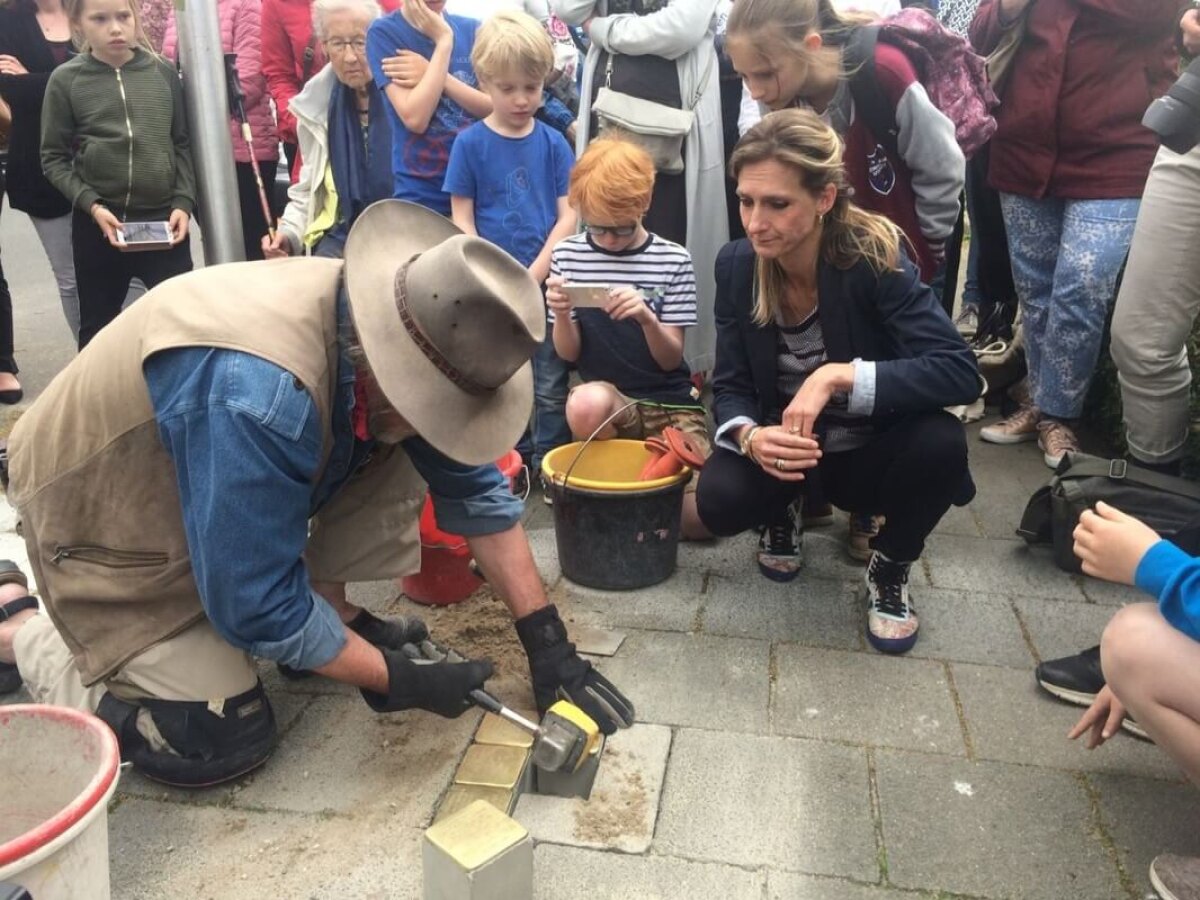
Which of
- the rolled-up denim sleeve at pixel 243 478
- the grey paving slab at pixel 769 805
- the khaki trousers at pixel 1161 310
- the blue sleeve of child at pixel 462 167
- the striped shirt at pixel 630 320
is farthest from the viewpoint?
the blue sleeve of child at pixel 462 167

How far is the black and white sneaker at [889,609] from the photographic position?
2604 mm

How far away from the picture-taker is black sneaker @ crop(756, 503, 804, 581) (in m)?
2.99

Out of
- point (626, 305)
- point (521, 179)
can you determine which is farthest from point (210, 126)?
point (626, 305)

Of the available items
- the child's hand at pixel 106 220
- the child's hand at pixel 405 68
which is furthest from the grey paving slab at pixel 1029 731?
the child's hand at pixel 106 220

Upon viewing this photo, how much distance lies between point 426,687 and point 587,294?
1.48 metres

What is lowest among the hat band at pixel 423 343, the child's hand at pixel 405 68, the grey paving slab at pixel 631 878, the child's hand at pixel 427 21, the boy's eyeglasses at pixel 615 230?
the grey paving slab at pixel 631 878

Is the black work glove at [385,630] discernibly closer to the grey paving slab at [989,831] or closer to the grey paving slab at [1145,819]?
the grey paving slab at [989,831]

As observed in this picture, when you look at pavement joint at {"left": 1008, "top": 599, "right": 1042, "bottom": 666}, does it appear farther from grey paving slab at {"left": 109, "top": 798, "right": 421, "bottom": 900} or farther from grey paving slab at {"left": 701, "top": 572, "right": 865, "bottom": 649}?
grey paving slab at {"left": 109, "top": 798, "right": 421, "bottom": 900}

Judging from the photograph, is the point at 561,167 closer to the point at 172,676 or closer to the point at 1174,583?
the point at 172,676

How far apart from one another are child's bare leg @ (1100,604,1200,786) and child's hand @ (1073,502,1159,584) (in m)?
0.09

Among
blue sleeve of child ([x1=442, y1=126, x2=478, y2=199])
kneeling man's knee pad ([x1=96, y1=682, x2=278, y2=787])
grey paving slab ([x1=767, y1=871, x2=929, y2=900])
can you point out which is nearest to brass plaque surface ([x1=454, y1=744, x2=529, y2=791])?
kneeling man's knee pad ([x1=96, y1=682, x2=278, y2=787])

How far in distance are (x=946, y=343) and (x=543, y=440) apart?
1588mm

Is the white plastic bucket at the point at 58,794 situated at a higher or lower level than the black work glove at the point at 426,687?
higher

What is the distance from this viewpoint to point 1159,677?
5.58ft
